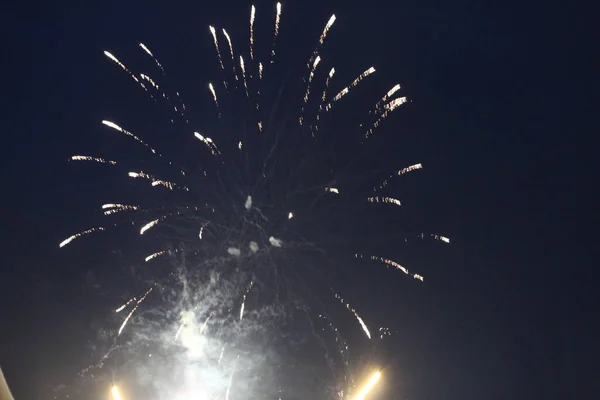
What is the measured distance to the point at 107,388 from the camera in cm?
2752

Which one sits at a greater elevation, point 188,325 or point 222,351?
point 188,325

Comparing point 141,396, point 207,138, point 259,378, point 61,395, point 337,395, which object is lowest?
point 337,395

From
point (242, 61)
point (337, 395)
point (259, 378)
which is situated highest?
point (242, 61)

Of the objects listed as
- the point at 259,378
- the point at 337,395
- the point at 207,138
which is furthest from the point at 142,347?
the point at 207,138

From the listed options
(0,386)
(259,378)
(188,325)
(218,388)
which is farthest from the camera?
(259,378)

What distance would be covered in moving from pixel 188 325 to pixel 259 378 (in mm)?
5766

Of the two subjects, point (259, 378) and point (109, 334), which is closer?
point (259, 378)

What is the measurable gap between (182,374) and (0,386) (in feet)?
49.5

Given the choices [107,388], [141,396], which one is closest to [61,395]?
[107,388]

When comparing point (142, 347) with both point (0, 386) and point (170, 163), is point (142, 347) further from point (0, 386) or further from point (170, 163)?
point (0, 386)

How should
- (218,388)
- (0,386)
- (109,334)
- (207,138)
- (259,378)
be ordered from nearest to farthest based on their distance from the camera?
(0,386), (207,138), (218,388), (259,378), (109,334)

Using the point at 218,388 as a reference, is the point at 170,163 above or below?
above

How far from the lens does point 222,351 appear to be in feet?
79.7

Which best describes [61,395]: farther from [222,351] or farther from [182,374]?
[222,351]
